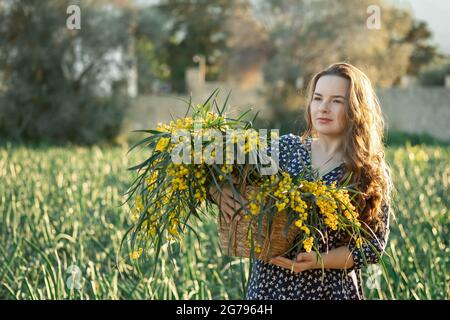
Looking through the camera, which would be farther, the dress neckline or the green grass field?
the green grass field

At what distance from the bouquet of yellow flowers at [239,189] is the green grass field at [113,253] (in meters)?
0.25

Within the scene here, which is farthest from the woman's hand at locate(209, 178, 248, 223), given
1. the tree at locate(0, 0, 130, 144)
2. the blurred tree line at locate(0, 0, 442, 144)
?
the tree at locate(0, 0, 130, 144)

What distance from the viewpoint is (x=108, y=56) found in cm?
1606

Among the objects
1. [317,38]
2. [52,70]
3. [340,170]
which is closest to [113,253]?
[340,170]

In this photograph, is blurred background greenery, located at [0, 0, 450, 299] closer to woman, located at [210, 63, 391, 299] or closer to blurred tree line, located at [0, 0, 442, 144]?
blurred tree line, located at [0, 0, 442, 144]

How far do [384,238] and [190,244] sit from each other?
1883mm

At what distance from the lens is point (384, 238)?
73.3 inches

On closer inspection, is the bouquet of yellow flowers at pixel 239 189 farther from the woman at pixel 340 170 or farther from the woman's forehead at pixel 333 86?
the woman's forehead at pixel 333 86

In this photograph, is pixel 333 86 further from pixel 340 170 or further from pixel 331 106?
pixel 340 170

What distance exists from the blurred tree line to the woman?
13.7 m

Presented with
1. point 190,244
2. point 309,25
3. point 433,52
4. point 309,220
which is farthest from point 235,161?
point 433,52

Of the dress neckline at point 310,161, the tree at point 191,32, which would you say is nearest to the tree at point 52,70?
the tree at point 191,32

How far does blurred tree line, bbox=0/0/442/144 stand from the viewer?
15625 millimetres

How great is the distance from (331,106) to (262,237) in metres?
0.43
